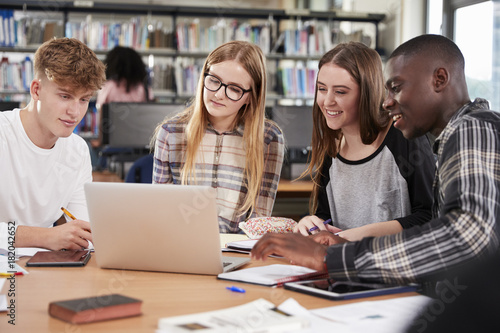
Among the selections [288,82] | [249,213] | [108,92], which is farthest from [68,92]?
[288,82]

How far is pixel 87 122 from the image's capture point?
5.52 m

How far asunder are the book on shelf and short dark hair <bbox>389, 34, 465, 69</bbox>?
72 centimetres

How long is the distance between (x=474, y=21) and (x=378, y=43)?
4.57 feet

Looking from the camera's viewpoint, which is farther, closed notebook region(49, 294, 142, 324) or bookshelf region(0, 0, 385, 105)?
bookshelf region(0, 0, 385, 105)

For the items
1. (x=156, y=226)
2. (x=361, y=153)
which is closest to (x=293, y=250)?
(x=156, y=226)

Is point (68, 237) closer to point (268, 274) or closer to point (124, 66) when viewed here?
point (268, 274)

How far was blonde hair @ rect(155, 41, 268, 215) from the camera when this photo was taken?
2.09m

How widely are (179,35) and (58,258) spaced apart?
455cm

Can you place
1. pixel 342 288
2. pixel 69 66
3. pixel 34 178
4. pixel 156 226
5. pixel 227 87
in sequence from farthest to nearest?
1. pixel 227 87
2. pixel 34 178
3. pixel 69 66
4. pixel 156 226
5. pixel 342 288

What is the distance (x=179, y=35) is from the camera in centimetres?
565

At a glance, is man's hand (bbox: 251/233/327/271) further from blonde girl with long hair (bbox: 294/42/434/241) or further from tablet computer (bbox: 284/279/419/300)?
blonde girl with long hair (bbox: 294/42/434/241)

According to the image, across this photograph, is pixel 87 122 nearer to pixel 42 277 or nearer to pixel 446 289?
pixel 42 277

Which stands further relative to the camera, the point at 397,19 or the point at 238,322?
the point at 397,19

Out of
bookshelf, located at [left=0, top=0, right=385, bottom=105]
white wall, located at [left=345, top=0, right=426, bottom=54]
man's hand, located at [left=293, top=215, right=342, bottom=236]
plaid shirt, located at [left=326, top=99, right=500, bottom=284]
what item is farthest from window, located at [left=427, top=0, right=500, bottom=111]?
plaid shirt, located at [left=326, top=99, right=500, bottom=284]
